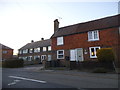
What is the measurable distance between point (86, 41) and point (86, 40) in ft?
0.60

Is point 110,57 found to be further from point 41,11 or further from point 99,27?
point 41,11

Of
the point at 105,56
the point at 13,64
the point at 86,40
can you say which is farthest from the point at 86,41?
the point at 13,64

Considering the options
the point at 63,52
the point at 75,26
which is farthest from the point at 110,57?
the point at 75,26

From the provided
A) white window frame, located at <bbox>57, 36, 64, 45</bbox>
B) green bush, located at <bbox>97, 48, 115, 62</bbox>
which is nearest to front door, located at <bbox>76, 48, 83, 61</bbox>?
white window frame, located at <bbox>57, 36, 64, 45</bbox>

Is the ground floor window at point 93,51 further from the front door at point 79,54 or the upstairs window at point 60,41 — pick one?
the upstairs window at point 60,41

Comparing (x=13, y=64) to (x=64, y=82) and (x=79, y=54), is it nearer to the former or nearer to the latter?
(x=79, y=54)

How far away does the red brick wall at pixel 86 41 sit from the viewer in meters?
16.8

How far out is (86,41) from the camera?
19188mm

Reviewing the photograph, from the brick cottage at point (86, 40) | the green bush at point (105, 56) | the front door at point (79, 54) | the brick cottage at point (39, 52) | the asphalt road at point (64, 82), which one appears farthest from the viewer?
the brick cottage at point (39, 52)

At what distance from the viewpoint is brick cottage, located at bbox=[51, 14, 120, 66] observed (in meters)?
17.0

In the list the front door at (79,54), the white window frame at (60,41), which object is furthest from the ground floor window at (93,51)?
the white window frame at (60,41)

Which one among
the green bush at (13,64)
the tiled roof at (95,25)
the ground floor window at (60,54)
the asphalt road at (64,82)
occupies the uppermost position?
the tiled roof at (95,25)

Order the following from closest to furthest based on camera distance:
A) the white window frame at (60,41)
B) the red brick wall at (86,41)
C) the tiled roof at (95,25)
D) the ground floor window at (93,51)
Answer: the red brick wall at (86,41)
the tiled roof at (95,25)
the ground floor window at (93,51)
the white window frame at (60,41)

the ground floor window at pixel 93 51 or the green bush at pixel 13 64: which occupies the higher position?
the ground floor window at pixel 93 51
